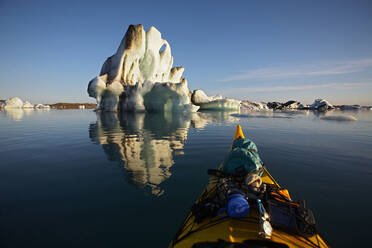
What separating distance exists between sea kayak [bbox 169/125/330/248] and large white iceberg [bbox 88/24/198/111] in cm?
2485

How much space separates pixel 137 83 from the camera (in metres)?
27.8

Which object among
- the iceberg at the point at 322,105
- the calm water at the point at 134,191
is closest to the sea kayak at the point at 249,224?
the calm water at the point at 134,191

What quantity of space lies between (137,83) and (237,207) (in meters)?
28.3

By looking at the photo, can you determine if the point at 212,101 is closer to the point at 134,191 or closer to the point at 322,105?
the point at 134,191

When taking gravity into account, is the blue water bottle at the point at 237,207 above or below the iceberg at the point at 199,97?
below

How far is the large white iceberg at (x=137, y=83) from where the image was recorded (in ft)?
89.2

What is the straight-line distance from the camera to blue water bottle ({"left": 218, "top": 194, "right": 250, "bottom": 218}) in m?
1.86

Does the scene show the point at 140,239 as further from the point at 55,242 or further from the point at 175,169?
the point at 175,169

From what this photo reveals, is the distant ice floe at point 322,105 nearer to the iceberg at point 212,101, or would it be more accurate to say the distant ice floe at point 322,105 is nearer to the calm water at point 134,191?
the iceberg at point 212,101

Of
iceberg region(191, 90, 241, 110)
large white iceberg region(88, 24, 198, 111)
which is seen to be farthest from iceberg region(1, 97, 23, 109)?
iceberg region(191, 90, 241, 110)

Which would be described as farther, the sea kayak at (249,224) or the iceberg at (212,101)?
the iceberg at (212,101)

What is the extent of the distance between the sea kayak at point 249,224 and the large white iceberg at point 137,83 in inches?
978

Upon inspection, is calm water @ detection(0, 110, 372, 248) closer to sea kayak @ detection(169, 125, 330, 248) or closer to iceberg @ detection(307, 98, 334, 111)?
sea kayak @ detection(169, 125, 330, 248)

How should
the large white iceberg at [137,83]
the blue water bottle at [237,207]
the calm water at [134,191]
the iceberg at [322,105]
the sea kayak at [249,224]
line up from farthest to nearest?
the iceberg at [322,105] < the large white iceberg at [137,83] < the calm water at [134,191] < the blue water bottle at [237,207] < the sea kayak at [249,224]
